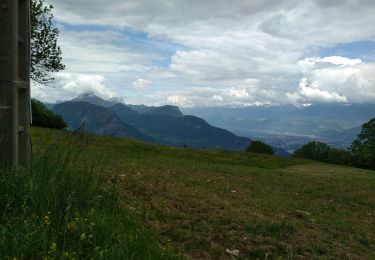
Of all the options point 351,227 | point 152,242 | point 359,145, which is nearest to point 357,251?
point 351,227

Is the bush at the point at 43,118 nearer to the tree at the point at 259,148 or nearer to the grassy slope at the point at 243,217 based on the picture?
the tree at the point at 259,148

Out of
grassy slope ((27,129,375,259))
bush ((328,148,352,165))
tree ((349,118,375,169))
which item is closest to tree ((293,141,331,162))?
bush ((328,148,352,165))

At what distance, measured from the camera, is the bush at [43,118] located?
78.1 metres

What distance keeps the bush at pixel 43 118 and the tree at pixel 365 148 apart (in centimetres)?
6883

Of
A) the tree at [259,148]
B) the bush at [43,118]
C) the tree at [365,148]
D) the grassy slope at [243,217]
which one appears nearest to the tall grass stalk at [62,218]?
the grassy slope at [243,217]

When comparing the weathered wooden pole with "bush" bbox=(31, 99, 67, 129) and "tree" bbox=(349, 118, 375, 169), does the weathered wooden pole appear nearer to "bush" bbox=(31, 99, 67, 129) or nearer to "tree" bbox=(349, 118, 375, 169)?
"bush" bbox=(31, 99, 67, 129)

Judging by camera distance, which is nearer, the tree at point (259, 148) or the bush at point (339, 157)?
the tree at point (259, 148)

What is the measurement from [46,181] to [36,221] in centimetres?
152

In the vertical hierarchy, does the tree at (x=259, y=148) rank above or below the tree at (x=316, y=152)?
above

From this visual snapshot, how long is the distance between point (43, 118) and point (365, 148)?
2904 inches

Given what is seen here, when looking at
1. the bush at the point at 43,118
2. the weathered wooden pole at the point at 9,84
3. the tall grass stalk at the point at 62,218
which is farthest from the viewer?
the bush at the point at 43,118

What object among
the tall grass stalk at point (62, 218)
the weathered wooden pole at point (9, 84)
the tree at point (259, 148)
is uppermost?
the weathered wooden pole at point (9, 84)

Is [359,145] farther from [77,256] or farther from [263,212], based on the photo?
[77,256]

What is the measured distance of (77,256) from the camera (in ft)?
21.1
